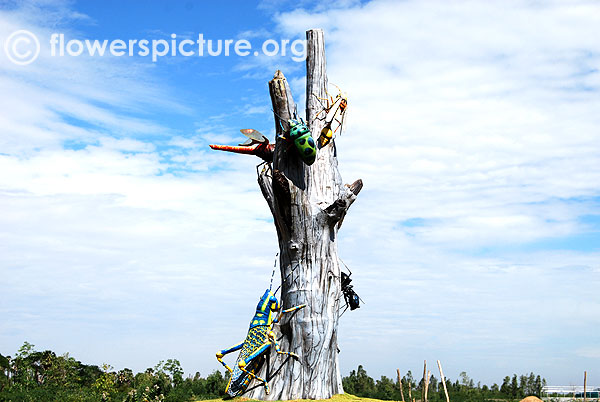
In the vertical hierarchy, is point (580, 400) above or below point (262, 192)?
A: below

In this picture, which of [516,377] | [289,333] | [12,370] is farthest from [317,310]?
[12,370]

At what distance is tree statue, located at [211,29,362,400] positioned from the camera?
10.3 metres

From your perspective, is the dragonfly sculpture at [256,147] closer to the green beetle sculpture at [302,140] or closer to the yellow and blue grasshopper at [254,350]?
the green beetle sculpture at [302,140]

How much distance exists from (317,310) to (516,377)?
33.8 feet

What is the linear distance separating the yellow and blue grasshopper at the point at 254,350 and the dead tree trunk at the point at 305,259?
0.14 meters

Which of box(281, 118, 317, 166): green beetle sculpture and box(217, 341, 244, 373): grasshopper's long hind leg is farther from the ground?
box(281, 118, 317, 166): green beetle sculpture

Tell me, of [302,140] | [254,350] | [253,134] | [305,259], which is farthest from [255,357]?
[253,134]

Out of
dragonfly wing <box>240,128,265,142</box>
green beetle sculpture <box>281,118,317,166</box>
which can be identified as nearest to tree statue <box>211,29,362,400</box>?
green beetle sculpture <box>281,118,317,166</box>

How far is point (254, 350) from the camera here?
10.3 meters

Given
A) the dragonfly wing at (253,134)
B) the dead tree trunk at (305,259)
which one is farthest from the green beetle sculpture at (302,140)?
the dragonfly wing at (253,134)

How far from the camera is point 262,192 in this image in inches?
450

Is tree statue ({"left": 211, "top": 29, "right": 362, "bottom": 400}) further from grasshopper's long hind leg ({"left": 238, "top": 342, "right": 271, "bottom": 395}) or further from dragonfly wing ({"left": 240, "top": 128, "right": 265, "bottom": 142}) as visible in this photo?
dragonfly wing ({"left": 240, "top": 128, "right": 265, "bottom": 142})

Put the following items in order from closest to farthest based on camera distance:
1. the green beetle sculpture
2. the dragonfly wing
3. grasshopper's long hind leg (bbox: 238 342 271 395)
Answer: grasshopper's long hind leg (bbox: 238 342 271 395) → the green beetle sculpture → the dragonfly wing

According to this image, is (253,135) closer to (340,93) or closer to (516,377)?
(340,93)
